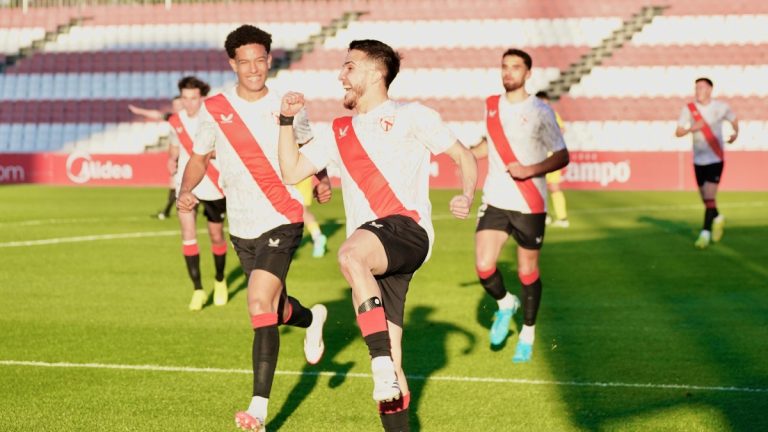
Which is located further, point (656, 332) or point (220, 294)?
point (220, 294)

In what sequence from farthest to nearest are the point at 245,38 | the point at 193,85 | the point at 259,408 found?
the point at 193,85 < the point at 245,38 < the point at 259,408

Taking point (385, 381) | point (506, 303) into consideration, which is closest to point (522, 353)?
point (506, 303)

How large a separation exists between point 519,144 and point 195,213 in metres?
4.00

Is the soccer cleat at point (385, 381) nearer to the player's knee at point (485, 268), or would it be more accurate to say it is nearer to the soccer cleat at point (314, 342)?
the soccer cleat at point (314, 342)

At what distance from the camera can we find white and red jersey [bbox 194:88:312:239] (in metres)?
7.23

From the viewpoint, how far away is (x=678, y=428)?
253 inches

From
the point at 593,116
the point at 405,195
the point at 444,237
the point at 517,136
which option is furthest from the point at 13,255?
the point at 593,116

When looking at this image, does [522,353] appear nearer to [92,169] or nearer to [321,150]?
[321,150]

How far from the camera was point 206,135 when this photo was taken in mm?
7230

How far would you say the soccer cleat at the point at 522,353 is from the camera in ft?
27.7

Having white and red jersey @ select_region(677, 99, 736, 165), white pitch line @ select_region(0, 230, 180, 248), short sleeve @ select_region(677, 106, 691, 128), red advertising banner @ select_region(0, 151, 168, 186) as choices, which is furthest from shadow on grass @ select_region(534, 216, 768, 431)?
red advertising banner @ select_region(0, 151, 168, 186)

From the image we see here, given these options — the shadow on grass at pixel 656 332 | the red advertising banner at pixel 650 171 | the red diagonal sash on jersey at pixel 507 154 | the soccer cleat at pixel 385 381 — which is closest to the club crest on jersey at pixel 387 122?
the soccer cleat at pixel 385 381

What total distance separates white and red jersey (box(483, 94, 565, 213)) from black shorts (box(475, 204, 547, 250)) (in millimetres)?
40

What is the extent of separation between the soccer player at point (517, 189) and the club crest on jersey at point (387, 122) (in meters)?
2.85
